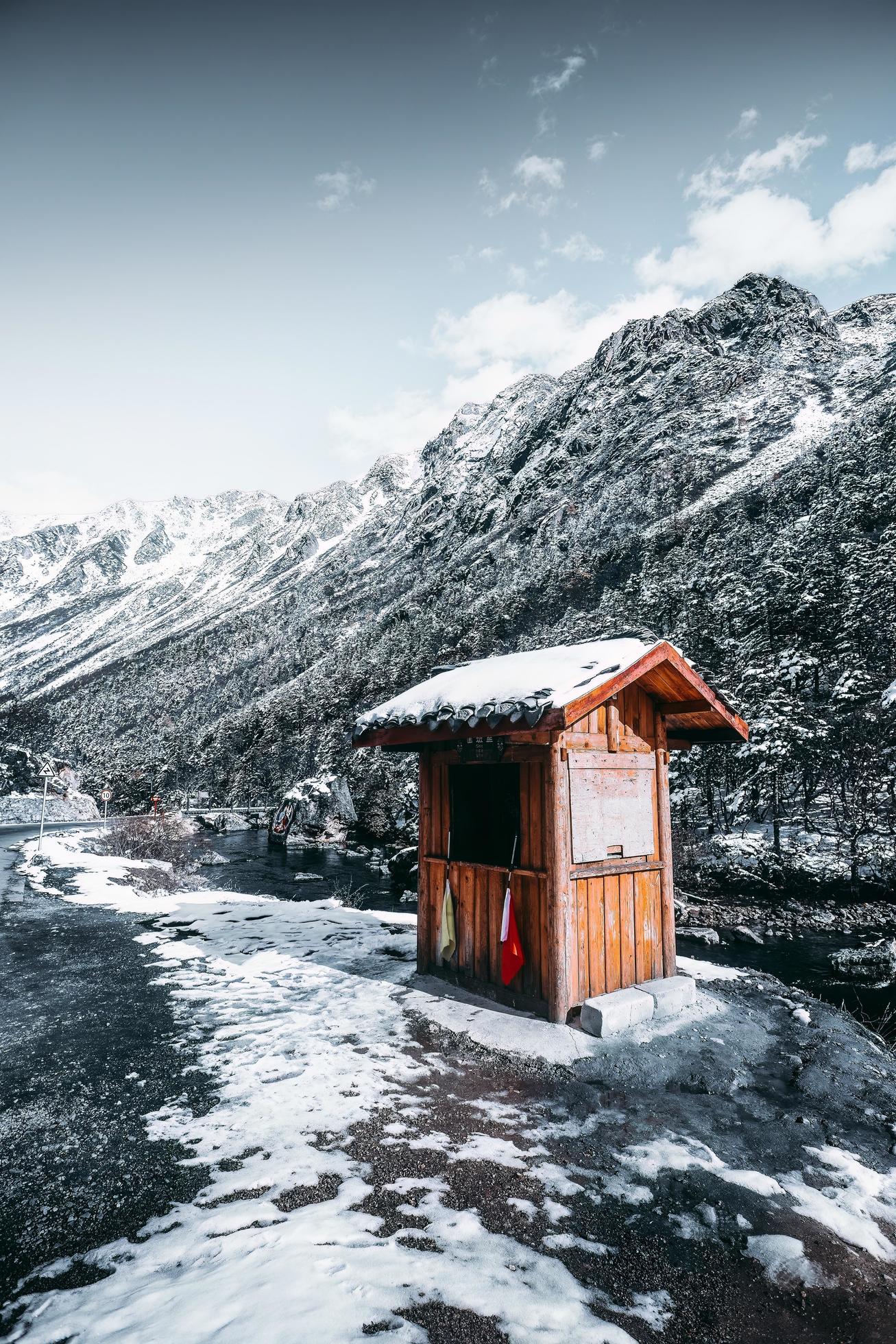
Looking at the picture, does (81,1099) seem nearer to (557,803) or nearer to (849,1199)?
(557,803)

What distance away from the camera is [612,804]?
704 cm

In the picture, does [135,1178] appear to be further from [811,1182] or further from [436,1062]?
[811,1182]

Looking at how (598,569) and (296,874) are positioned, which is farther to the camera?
(598,569)

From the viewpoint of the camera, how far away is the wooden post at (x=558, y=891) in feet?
20.5

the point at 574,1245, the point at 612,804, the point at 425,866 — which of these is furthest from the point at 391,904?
the point at 574,1245

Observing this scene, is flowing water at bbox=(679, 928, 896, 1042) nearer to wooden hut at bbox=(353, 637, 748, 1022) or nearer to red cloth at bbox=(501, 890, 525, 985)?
wooden hut at bbox=(353, 637, 748, 1022)

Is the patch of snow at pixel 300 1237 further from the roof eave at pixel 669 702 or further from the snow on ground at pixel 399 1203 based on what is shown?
the roof eave at pixel 669 702

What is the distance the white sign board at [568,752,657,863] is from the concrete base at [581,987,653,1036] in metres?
1.37

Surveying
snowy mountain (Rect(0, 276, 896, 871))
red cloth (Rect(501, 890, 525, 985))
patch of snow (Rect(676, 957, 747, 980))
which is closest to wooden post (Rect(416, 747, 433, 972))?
red cloth (Rect(501, 890, 525, 985))

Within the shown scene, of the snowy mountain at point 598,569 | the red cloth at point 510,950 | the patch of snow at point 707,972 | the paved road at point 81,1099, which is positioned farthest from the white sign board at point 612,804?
the snowy mountain at point 598,569

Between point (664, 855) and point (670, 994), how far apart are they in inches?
59.7

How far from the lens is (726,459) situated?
64.2 metres

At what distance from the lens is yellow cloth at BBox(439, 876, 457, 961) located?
24.4 feet

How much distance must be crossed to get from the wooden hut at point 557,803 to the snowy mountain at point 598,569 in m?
16.4
